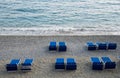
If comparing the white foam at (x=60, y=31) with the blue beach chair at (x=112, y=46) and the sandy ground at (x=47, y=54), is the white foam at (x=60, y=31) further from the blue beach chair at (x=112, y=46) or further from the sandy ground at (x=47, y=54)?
the blue beach chair at (x=112, y=46)

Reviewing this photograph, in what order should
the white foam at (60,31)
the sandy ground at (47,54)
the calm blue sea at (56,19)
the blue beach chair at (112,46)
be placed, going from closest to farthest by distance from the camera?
the sandy ground at (47,54)
the blue beach chair at (112,46)
the white foam at (60,31)
the calm blue sea at (56,19)

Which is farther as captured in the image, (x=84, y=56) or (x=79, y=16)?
(x=79, y=16)

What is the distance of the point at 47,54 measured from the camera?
14477mm

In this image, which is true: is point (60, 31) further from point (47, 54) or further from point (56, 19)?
point (47, 54)

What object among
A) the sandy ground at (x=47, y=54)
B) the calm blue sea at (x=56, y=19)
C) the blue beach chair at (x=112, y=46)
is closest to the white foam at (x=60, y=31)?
the calm blue sea at (x=56, y=19)

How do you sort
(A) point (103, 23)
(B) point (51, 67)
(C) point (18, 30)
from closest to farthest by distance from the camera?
(B) point (51, 67) < (C) point (18, 30) < (A) point (103, 23)

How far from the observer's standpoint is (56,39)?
57.8ft

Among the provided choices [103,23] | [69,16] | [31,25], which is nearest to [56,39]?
[31,25]

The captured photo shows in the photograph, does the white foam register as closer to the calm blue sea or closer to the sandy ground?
the calm blue sea

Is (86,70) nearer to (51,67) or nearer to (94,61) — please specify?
(94,61)

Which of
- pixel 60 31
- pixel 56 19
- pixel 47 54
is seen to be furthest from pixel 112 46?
pixel 56 19

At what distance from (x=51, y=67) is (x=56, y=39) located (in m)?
5.42

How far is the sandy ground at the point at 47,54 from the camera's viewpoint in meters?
11.7

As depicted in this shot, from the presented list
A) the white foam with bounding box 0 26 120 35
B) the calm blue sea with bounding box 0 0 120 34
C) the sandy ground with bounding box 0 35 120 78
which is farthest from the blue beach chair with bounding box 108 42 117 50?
the calm blue sea with bounding box 0 0 120 34
